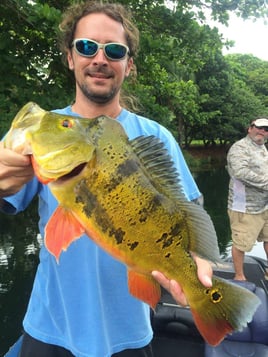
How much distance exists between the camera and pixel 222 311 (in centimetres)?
170

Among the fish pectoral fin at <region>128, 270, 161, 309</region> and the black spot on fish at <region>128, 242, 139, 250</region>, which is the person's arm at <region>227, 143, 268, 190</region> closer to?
the fish pectoral fin at <region>128, 270, 161, 309</region>

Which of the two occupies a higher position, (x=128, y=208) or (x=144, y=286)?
(x=128, y=208)

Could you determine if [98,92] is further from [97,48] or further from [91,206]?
[91,206]

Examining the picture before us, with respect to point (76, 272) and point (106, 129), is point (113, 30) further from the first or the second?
point (76, 272)

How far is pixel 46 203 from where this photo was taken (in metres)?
2.17

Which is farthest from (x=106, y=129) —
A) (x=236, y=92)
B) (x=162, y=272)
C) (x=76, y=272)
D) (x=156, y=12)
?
(x=236, y=92)

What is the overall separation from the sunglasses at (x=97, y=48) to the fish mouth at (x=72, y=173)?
805 millimetres

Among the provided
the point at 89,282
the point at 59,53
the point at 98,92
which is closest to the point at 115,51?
the point at 98,92

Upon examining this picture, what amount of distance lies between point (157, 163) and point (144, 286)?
50 cm

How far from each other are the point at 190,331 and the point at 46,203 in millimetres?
2720

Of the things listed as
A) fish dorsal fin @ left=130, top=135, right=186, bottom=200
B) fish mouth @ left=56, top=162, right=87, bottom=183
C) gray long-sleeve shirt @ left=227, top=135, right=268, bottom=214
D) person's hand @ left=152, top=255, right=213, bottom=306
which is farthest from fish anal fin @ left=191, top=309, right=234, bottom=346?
gray long-sleeve shirt @ left=227, top=135, right=268, bottom=214

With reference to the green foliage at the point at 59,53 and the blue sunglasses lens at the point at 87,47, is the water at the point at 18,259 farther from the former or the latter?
the blue sunglasses lens at the point at 87,47

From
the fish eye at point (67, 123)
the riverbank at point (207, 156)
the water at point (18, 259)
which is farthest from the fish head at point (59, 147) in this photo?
the riverbank at point (207, 156)

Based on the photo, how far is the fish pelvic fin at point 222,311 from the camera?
1694mm
